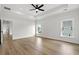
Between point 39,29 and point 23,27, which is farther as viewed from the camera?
point 23,27

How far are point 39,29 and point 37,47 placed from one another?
1.58ft

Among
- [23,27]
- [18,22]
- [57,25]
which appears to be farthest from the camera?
[23,27]

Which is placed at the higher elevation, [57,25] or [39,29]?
[57,25]

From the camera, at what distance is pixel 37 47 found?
2.04 metres

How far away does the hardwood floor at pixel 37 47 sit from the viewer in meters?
1.65

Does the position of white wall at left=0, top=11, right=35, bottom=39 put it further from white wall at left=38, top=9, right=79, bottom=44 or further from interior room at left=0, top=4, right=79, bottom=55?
white wall at left=38, top=9, right=79, bottom=44

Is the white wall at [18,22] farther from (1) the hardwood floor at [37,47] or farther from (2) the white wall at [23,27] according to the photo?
(1) the hardwood floor at [37,47]

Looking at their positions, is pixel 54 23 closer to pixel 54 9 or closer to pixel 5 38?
pixel 54 9

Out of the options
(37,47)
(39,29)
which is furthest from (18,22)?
(37,47)

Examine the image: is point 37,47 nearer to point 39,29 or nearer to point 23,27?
point 39,29

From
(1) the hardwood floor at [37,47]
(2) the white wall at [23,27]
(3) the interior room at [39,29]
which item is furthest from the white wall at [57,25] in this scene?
(2) the white wall at [23,27]

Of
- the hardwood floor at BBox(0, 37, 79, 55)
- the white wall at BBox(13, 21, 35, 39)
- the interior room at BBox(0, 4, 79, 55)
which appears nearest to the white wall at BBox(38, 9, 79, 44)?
the interior room at BBox(0, 4, 79, 55)

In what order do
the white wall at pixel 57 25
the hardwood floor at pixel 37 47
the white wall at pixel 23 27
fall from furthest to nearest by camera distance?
the white wall at pixel 23 27, the white wall at pixel 57 25, the hardwood floor at pixel 37 47
